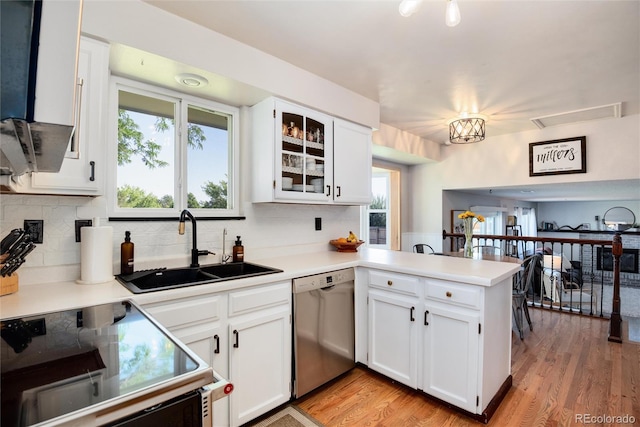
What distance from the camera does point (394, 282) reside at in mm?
2197

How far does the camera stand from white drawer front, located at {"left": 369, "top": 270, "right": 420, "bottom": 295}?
6.86 ft

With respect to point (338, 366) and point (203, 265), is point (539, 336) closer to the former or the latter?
point (338, 366)

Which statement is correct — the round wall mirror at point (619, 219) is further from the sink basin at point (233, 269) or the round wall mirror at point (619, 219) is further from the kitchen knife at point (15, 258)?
the kitchen knife at point (15, 258)

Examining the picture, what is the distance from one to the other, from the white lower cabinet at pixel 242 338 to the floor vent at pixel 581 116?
3634 mm

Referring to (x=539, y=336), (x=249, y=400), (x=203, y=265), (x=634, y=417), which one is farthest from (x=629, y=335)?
(x=203, y=265)

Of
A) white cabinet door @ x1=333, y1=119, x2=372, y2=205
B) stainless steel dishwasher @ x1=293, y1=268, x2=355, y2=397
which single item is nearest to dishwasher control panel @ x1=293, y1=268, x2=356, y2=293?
stainless steel dishwasher @ x1=293, y1=268, x2=355, y2=397

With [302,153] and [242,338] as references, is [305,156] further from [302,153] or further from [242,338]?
[242,338]

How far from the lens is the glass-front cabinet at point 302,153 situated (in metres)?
2.38

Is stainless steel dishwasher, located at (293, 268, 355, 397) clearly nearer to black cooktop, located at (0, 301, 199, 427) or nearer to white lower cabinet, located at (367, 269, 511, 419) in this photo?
white lower cabinet, located at (367, 269, 511, 419)

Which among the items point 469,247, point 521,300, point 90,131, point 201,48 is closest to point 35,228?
point 90,131

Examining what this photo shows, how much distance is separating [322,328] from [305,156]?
1.37 meters

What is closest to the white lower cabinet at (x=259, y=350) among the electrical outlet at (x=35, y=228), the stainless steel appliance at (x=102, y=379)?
the stainless steel appliance at (x=102, y=379)

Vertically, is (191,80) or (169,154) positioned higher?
(191,80)

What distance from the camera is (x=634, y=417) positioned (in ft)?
6.22
